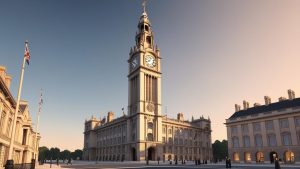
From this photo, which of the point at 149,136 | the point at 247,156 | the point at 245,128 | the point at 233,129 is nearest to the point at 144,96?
the point at 149,136

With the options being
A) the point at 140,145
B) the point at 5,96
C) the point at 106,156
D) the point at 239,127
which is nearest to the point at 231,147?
the point at 239,127

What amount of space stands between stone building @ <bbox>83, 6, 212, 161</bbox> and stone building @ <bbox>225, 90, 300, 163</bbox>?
1897cm

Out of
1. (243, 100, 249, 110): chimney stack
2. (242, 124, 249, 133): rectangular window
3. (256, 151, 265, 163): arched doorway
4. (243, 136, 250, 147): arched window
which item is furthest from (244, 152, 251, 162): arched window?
(243, 100, 249, 110): chimney stack

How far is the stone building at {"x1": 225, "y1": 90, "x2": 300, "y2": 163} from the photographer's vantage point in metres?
62.1

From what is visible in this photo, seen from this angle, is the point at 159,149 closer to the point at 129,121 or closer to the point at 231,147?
the point at 129,121

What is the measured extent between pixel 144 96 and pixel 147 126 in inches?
390

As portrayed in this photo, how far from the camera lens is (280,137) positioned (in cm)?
6412

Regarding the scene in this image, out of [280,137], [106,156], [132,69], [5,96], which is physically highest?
[132,69]

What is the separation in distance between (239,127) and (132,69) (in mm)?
41473

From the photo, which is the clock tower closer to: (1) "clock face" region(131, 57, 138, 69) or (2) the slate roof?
(1) "clock face" region(131, 57, 138, 69)

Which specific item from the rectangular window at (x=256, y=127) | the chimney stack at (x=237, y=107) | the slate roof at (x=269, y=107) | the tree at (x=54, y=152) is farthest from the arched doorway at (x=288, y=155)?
the tree at (x=54, y=152)

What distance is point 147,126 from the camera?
3184 inches

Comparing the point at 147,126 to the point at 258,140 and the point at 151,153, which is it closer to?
the point at 151,153

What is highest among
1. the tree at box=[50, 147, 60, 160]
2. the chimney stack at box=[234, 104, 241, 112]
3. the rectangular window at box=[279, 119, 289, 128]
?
the chimney stack at box=[234, 104, 241, 112]
